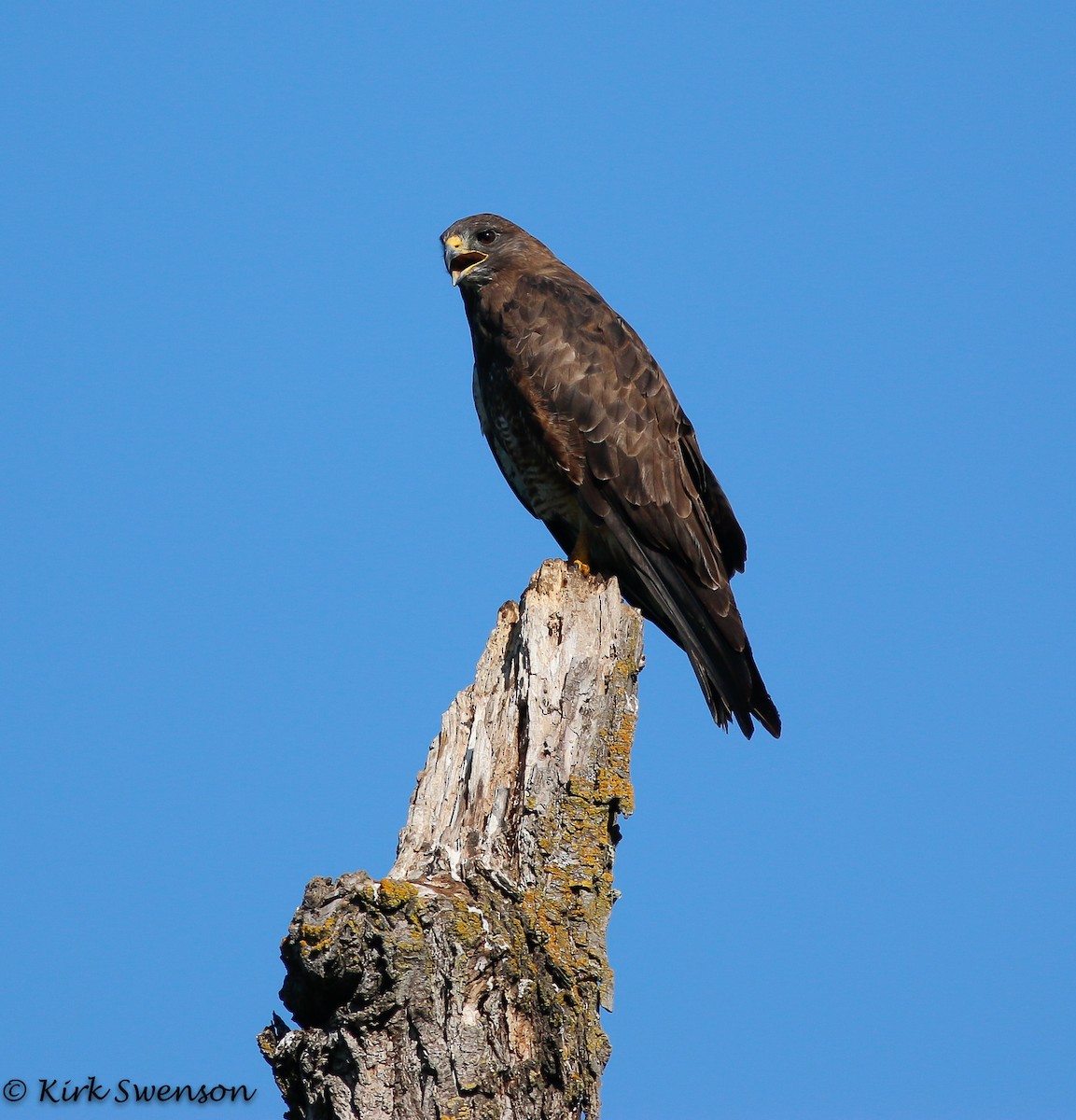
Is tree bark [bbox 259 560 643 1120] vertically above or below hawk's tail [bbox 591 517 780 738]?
below

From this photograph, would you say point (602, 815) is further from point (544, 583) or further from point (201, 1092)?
point (201, 1092)

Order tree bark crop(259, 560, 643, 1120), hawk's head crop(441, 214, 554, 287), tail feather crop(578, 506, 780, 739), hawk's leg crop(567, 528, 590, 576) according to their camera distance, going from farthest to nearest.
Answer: hawk's head crop(441, 214, 554, 287) < hawk's leg crop(567, 528, 590, 576) < tail feather crop(578, 506, 780, 739) < tree bark crop(259, 560, 643, 1120)

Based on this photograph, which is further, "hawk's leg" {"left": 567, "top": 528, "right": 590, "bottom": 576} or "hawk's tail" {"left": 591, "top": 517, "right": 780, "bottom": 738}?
"hawk's leg" {"left": 567, "top": 528, "right": 590, "bottom": 576}

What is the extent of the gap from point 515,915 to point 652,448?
3466 millimetres

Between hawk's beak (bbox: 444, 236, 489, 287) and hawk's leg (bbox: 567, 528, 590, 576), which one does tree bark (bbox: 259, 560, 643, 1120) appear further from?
hawk's beak (bbox: 444, 236, 489, 287)

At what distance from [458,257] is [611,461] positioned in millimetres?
1715

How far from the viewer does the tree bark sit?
3.37 metres

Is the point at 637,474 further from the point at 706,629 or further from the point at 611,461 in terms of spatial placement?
the point at 706,629

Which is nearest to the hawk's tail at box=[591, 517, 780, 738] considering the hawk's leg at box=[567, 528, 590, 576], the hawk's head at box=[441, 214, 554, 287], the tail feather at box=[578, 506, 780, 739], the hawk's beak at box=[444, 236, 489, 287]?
the tail feather at box=[578, 506, 780, 739]

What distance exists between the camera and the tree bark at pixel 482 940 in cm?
337

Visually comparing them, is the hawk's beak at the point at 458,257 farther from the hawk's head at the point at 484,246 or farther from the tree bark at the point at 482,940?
the tree bark at the point at 482,940

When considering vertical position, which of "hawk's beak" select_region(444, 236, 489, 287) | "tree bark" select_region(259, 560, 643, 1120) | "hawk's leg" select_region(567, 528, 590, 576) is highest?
"hawk's beak" select_region(444, 236, 489, 287)

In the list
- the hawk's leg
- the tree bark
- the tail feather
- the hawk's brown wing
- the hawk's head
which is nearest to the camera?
the tree bark

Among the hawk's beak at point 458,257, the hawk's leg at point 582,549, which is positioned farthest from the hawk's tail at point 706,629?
the hawk's beak at point 458,257
